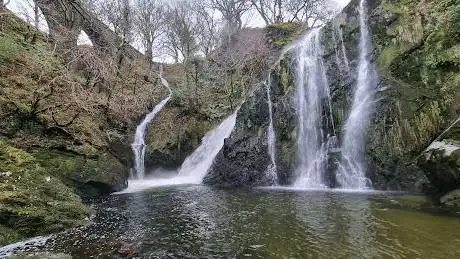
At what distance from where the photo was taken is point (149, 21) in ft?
110

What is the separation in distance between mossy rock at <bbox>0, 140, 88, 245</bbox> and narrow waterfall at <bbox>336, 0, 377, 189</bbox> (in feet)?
32.9

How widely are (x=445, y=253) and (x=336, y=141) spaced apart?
10.4 m

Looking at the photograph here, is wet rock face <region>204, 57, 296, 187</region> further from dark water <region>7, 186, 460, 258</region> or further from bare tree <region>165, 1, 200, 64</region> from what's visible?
bare tree <region>165, 1, 200, 64</region>

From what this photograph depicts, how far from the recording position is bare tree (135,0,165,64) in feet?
107

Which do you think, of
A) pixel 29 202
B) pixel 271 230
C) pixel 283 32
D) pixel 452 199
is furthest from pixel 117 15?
pixel 452 199

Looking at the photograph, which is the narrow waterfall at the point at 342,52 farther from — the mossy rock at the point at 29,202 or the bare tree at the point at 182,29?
the bare tree at the point at 182,29

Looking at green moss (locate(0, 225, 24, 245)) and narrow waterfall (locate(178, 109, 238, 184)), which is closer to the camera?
green moss (locate(0, 225, 24, 245))

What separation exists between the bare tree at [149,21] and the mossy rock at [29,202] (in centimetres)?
2321

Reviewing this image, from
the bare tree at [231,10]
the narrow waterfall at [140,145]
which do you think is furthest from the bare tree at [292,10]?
the narrow waterfall at [140,145]

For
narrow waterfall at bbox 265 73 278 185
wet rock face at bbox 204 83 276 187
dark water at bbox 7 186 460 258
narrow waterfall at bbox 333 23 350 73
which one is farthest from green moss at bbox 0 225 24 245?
narrow waterfall at bbox 333 23 350 73

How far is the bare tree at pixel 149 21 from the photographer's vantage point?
32750 mm

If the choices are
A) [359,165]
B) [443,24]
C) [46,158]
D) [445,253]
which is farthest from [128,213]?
[443,24]

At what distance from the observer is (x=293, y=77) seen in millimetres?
19547

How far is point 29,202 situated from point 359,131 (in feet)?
40.2
